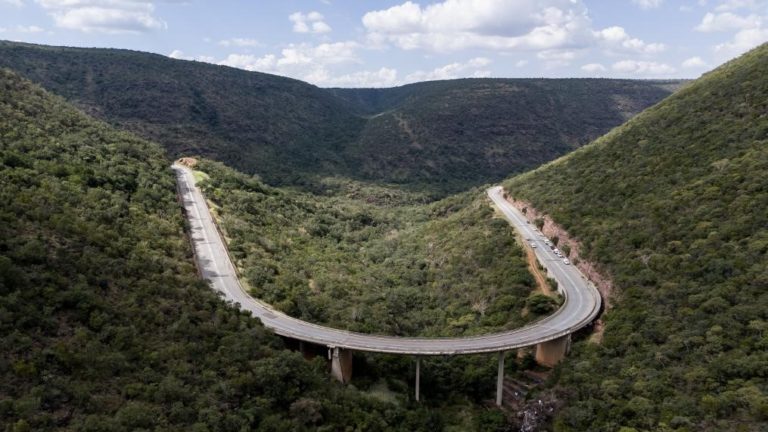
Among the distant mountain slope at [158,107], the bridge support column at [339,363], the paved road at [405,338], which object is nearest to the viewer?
the bridge support column at [339,363]

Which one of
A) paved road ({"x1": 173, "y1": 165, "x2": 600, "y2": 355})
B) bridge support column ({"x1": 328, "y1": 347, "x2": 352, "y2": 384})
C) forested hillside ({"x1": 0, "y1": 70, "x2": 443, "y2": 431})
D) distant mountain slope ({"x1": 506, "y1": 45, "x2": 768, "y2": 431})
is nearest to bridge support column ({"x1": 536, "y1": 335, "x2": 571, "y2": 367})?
paved road ({"x1": 173, "y1": 165, "x2": 600, "y2": 355})

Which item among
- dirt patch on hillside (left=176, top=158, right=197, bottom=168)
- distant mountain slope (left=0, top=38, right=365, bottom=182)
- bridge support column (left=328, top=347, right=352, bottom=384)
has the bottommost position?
bridge support column (left=328, top=347, right=352, bottom=384)

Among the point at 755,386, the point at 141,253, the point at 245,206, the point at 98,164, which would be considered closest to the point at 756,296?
the point at 755,386

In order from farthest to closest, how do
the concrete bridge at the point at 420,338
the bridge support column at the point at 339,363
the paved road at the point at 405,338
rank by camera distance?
the paved road at the point at 405,338, the concrete bridge at the point at 420,338, the bridge support column at the point at 339,363

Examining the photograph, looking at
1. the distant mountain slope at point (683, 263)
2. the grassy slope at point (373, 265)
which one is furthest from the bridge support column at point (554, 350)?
the grassy slope at point (373, 265)

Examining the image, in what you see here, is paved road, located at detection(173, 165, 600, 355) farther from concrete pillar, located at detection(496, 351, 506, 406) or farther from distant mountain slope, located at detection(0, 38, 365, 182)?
distant mountain slope, located at detection(0, 38, 365, 182)

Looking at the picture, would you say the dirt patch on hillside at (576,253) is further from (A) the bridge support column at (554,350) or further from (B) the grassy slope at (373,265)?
(A) the bridge support column at (554,350)
